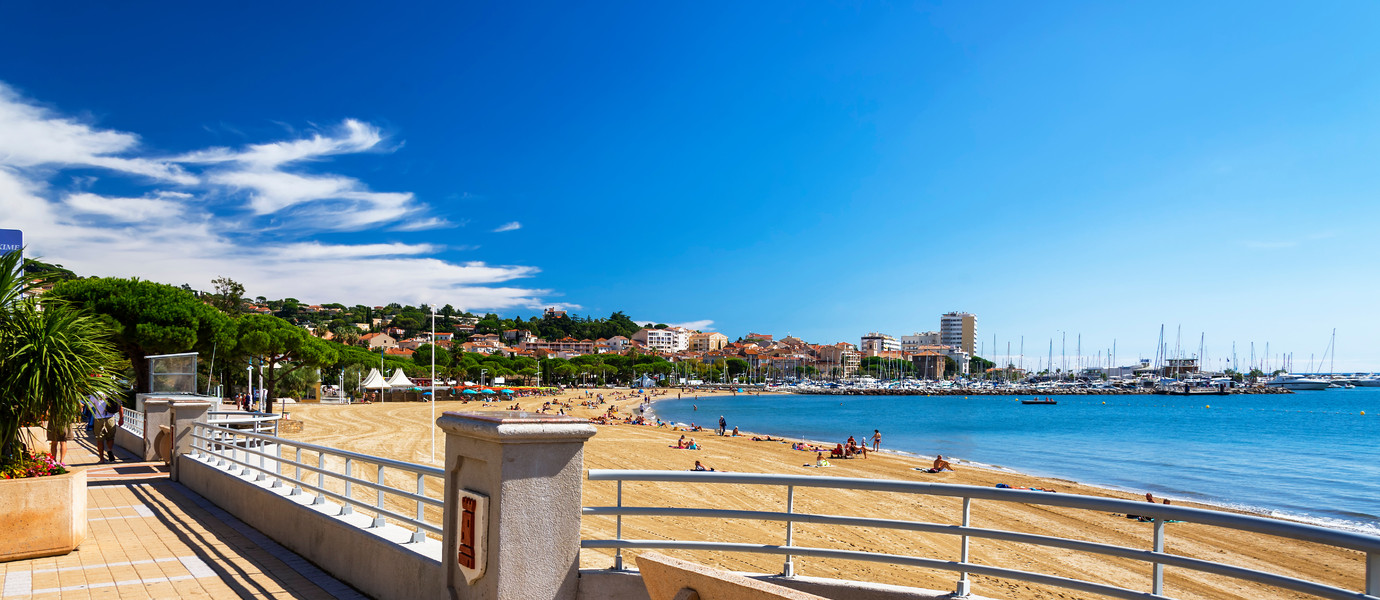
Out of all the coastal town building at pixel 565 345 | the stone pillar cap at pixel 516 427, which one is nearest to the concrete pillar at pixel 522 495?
the stone pillar cap at pixel 516 427

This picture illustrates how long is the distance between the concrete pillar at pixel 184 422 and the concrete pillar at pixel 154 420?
79.8 inches

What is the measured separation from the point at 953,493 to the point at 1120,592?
0.80 m

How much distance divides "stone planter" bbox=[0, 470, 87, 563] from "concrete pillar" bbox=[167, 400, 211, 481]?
462 cm

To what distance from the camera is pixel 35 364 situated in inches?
265

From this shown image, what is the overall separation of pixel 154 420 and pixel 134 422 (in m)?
3.59

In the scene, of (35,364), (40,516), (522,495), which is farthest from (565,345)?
(522,495)

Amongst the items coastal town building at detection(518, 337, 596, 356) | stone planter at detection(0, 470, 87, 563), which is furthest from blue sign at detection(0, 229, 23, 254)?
coastal town building at detection(518, 337, 596, 356)

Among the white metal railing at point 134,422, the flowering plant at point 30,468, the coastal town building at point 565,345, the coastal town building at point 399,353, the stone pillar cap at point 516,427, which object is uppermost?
the stone pillar cap at point 516,427

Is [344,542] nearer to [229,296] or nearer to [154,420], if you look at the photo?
[154,420]

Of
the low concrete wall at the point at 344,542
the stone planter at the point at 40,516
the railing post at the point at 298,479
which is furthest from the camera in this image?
the railing post at the point at 298,479

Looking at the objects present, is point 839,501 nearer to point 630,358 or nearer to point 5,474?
point 5,474

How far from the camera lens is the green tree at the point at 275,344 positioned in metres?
36.2

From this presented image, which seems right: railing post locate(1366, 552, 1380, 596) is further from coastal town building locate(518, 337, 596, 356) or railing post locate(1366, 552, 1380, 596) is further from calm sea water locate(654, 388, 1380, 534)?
coastal town building locate(518, 337, 596, 356)

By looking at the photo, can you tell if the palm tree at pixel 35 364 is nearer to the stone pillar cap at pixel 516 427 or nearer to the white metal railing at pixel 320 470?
the white metal railing at pixel 320 470
